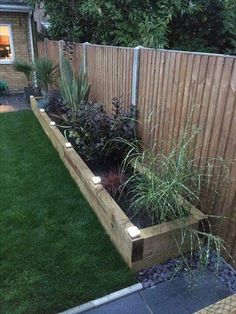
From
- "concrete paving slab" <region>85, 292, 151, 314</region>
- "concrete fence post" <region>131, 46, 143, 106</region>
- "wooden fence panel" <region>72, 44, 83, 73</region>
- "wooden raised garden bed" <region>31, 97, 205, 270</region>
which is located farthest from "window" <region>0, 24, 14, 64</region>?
"concrete paving slab" <region>85, 292, 151, 314</region>

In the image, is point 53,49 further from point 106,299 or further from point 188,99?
point 106,299

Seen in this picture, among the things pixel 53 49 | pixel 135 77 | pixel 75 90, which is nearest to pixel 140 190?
pixel 135 77

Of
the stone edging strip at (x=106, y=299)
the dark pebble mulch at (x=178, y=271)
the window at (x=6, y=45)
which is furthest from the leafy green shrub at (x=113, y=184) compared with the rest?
the window at (x=6, y=45)

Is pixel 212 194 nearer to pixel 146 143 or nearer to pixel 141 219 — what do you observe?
pixel 141 219

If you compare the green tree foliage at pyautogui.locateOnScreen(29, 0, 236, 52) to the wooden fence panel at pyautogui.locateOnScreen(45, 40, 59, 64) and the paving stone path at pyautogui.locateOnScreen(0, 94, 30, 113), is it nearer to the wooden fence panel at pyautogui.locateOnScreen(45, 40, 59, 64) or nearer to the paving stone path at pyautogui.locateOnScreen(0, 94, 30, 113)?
the wooden fence panel at pyautogui.locateOnScreen(45, 40, 59, 64)

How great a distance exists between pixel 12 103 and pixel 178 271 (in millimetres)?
6977

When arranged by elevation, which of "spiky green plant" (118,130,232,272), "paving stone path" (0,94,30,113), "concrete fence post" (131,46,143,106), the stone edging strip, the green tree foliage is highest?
the green tree foliage

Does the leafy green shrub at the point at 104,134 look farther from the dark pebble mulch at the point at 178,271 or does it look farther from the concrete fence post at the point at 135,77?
the dark pebble mulch at the point at 178,271

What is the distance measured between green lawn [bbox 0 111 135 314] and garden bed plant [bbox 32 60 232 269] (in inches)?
5.9

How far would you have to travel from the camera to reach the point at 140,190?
262cm

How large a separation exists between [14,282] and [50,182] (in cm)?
161

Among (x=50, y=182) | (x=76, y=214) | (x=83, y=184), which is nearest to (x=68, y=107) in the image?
(x=50, y=182)

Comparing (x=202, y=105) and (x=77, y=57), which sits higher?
(x=77, y=57)

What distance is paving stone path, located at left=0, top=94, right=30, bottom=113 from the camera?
23.9 ft
